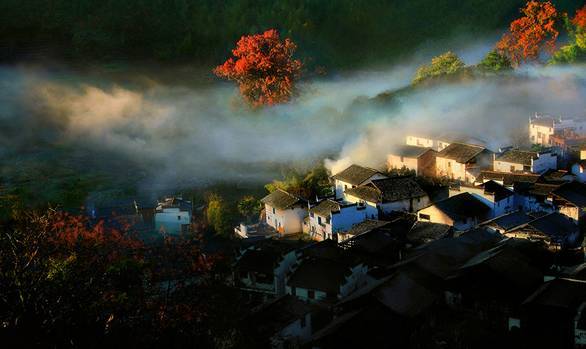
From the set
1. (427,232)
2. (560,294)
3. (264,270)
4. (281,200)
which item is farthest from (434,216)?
(560,294)

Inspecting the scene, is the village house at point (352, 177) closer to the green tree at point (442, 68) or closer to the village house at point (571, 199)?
the village house at point (571, 199)

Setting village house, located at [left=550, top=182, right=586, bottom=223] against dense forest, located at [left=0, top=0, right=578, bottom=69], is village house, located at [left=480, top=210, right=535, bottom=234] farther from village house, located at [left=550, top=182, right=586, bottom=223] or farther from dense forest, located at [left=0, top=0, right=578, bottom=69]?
dense forest, located at [left=0, top=0, right=578, bottom=69]

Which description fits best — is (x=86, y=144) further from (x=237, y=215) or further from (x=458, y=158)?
(x=458, y=158)

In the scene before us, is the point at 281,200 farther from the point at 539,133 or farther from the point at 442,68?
the point at 442,68

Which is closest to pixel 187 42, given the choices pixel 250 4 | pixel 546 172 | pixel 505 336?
pixel 250 4

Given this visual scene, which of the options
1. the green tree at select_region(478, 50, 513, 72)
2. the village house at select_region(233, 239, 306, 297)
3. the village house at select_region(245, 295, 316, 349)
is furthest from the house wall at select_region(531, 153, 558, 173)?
the green tree at select_region(478, 50, 513, 72)
